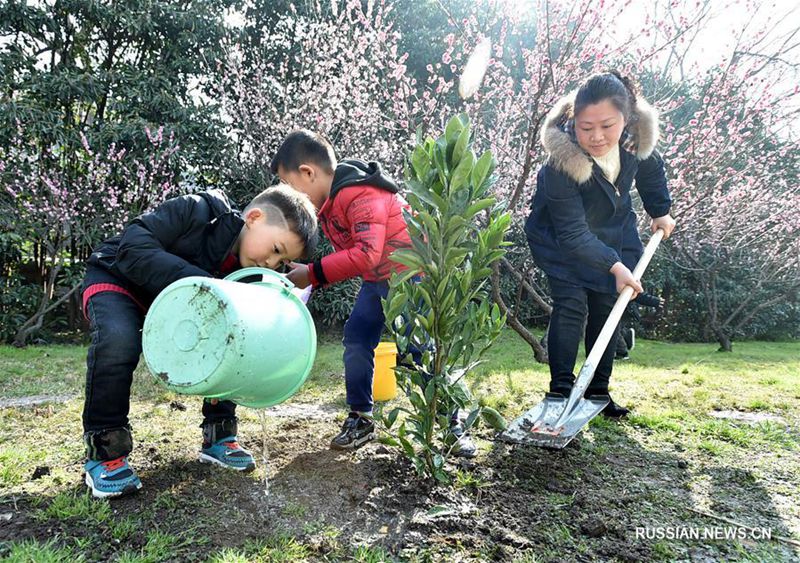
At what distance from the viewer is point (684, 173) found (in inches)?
243

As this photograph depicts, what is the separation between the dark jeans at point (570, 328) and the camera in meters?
2.83

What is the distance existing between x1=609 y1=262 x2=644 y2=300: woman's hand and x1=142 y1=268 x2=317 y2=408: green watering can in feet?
5.71

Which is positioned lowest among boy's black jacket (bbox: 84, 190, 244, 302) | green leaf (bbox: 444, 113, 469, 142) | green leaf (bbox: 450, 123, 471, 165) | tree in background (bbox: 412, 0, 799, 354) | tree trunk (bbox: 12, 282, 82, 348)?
tree trunk (bbox: 12, 282, 82, 348)

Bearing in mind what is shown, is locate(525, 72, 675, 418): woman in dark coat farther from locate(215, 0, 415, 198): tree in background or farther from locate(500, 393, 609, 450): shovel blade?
locate(215, 0, 415, 198): tree in background

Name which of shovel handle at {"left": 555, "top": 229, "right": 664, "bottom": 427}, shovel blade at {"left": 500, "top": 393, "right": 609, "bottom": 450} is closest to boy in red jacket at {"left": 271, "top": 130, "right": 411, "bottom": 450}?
shovel blade at {"left": 500, "top": 393, "right": 609, "bottom": 450}

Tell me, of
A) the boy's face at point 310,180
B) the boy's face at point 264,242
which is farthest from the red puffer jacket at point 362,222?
the boy's face at point 264,242

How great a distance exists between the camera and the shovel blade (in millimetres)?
2336

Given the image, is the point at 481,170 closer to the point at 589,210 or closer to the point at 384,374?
the point at 589,210

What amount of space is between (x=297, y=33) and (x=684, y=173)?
6600 mm

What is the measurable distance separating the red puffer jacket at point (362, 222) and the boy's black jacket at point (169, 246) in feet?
1.59

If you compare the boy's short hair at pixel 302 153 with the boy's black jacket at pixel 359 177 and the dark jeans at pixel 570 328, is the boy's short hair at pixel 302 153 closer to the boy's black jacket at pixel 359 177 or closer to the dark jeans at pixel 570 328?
the boy's black jacket at pixel 359 177

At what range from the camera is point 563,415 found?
2.50 meters

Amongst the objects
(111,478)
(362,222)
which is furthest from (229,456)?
(362,222)

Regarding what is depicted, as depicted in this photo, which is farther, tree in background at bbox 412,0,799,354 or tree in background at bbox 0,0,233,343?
tree in background at bbox 0,0,233,343
